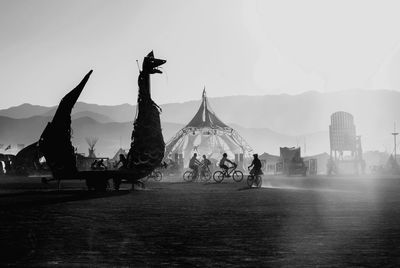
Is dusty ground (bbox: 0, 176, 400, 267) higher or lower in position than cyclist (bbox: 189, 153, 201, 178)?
lower

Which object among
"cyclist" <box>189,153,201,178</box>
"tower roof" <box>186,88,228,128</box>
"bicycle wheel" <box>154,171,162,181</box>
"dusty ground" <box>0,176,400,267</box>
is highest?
"tower roof" <box>186,88,228,128</box>

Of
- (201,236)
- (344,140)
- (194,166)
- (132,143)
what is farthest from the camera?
(344,140)

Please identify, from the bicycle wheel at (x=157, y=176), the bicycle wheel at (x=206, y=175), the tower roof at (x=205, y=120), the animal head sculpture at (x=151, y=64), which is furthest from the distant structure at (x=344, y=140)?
the animal head sculpture at (x=151, y=64)

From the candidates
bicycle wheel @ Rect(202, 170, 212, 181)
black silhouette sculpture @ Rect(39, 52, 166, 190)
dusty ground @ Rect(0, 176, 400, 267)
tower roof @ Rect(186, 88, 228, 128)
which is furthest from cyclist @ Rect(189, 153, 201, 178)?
tower roof @ Rect(186, 88, 228, 128)

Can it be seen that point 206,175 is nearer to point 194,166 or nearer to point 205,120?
point 194,166

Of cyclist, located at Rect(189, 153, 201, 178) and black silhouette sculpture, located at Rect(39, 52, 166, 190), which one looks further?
cyclist, located at Rect(189, 153, 201, 178)

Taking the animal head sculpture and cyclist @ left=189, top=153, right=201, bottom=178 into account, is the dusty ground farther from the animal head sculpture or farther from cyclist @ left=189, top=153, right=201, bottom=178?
cyclist @ left=189, top=153, right=201, bottom=178

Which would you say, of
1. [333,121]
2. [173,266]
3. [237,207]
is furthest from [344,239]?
[333,121]

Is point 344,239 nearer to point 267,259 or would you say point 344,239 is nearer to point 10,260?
point 267,259

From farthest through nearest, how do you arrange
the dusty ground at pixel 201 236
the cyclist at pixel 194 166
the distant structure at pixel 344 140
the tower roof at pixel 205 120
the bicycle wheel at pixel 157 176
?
the distant structure at pixel 344 140 → the tower roof at pixel 205 120 → the bicycle wheel at pixel 157 176 → the cyclist at pixel 194 166 → the dusty ground at pixel 201 236

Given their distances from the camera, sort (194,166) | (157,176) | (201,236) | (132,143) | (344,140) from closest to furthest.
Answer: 1. (201,236)
2. (132,143)
3. (194,166)
4. (157,176)
5. (344,140)

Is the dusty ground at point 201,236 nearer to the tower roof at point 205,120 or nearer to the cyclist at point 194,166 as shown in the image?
the cyclist at point 194,166

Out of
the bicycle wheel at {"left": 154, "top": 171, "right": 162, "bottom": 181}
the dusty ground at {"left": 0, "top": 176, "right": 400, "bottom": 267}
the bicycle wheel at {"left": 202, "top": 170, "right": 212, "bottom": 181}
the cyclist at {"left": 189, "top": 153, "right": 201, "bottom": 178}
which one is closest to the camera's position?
the dusty ground at {"left": 0, "top": 176, "right": 400, "bottom": 267}

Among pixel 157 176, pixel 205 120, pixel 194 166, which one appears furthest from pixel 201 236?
pixel 205 120
